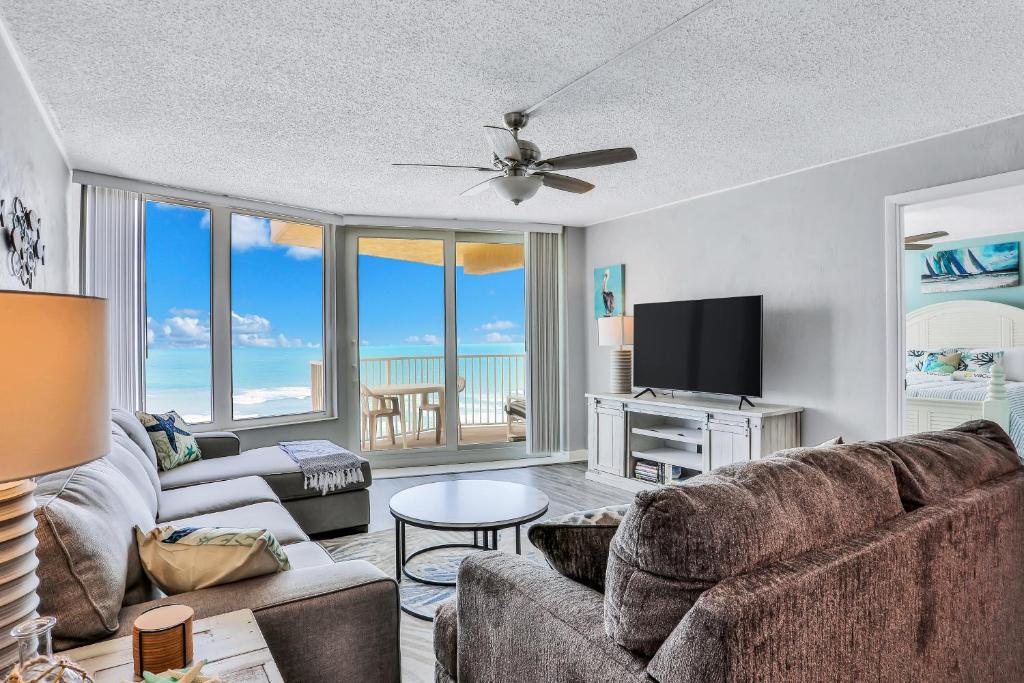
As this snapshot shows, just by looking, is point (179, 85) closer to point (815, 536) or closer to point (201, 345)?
point (201, 345)

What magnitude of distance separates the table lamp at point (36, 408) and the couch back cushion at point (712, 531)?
3.33 ft

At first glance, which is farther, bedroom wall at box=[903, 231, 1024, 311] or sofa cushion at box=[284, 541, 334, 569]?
bedroom wall at box=[903, 231, 1024, 311]

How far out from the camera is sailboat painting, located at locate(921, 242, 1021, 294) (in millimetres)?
6355

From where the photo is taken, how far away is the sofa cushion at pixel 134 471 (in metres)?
2.39

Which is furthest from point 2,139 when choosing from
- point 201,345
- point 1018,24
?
point 1018,24

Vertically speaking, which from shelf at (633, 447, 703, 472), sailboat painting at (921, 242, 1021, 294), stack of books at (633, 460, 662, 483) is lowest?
stack of books at (633, 460, 662, 483)

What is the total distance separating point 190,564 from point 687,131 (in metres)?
3.05

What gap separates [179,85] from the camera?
8.70ft

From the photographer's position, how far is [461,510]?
2.83m

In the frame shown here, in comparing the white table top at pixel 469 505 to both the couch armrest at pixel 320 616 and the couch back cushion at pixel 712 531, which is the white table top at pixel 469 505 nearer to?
the couch armrest at pixel 320 616

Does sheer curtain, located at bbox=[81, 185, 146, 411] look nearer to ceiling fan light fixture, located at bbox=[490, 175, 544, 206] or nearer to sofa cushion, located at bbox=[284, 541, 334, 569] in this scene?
sofa cushion, located at bbox=[284, 541, 334, 569]

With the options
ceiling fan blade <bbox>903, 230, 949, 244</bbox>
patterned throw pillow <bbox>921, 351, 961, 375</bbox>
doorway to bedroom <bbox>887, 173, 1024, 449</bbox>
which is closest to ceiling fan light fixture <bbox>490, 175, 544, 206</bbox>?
doorway to bedroom <bbox>887, 173, 1024, 449</bbox>

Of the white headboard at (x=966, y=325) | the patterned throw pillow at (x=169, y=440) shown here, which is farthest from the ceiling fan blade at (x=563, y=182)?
the white headboard at (x=966, y=325)

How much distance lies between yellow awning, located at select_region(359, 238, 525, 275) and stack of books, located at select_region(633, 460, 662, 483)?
8.08ft
